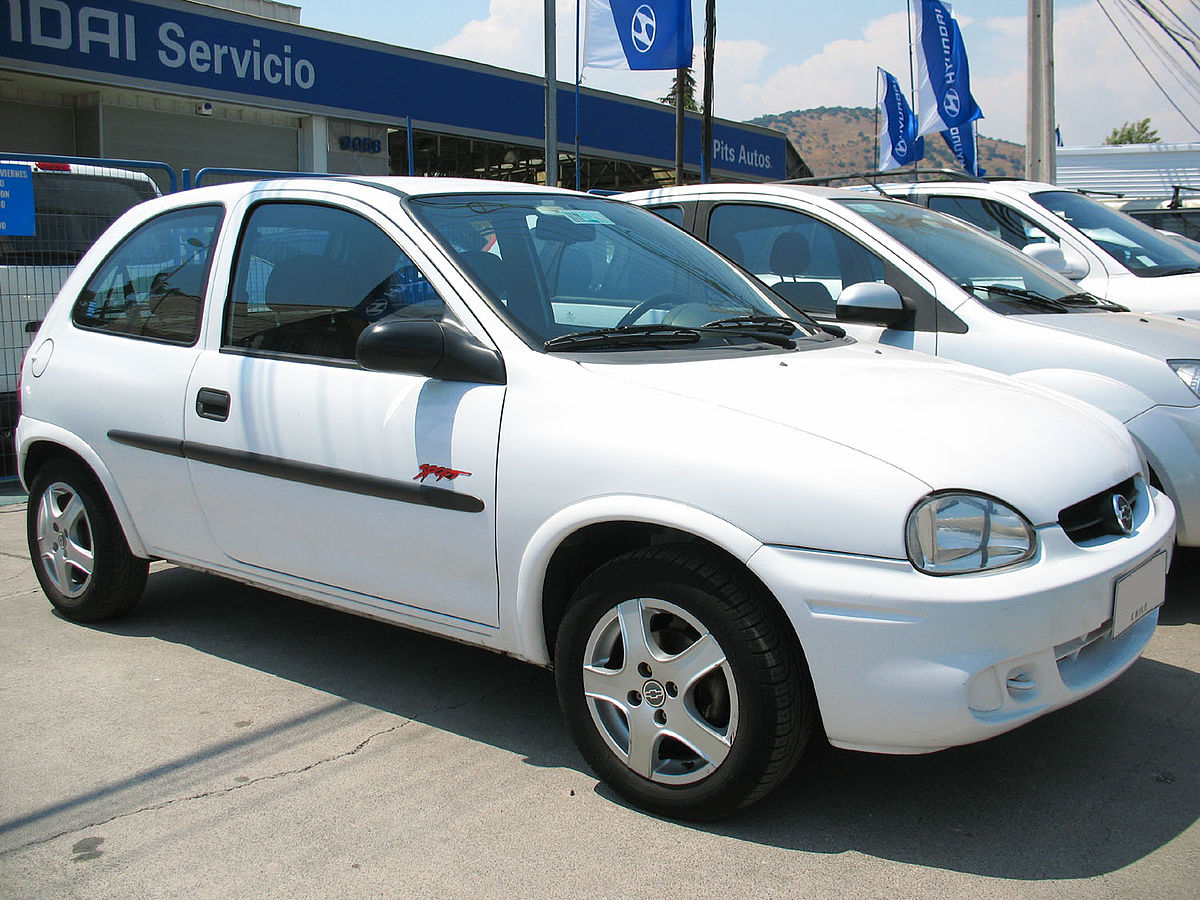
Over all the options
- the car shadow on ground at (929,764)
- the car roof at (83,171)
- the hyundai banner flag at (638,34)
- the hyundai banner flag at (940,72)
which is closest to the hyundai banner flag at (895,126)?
the hyundai banner flag at (940,72)

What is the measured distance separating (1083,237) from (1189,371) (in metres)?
2.68

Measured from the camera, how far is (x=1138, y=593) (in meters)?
3.00

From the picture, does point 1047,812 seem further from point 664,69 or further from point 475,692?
point 664,69

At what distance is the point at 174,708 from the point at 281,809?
89 centimetres

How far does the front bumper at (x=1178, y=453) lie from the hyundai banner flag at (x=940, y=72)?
1453cm

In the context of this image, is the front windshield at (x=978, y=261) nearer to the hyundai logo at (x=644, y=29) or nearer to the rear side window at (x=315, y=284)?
the rear side window at (x=315, y=284)

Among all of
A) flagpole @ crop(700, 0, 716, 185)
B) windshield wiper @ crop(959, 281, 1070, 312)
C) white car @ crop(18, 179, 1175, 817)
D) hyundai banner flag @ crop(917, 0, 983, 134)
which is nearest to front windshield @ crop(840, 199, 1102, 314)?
windshield wiper @ crop(959, 281, 1070, 312)

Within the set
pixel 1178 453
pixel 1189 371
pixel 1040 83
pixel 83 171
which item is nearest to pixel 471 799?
pixel 1178 453

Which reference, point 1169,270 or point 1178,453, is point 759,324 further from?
point 1169,270

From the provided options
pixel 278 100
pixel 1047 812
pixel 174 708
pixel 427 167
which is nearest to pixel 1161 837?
pixel 1047 812

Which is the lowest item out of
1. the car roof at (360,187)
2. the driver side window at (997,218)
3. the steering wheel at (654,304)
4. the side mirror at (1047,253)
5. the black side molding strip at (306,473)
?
the black side molding strip at (306,473)

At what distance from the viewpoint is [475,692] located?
390cm

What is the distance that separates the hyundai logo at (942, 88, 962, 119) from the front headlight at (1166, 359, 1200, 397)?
575 inches

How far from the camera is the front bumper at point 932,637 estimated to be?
259 cm
